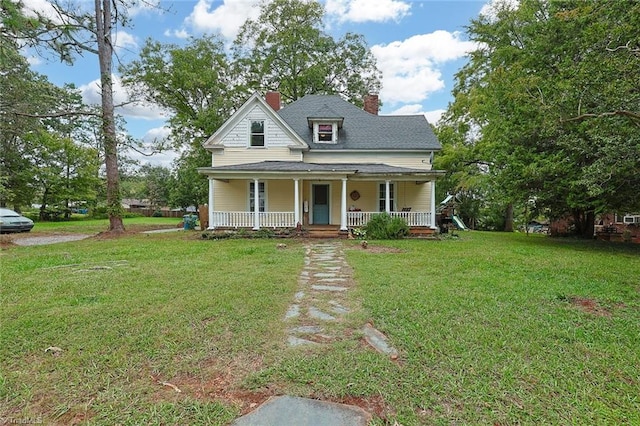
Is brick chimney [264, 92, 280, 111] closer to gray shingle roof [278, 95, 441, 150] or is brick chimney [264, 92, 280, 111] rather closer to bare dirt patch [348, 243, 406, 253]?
gray shingle roof [278, 95, 441, 150]

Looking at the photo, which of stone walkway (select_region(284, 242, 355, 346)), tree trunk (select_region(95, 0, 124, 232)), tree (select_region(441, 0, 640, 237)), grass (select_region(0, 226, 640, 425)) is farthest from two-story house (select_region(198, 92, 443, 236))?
grass (select_region(0, 226, 640, 425))

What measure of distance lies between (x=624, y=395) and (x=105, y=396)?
3.70 metres

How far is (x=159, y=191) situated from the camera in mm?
53281

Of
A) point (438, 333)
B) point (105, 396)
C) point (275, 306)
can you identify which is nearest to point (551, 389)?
point (438, 333)

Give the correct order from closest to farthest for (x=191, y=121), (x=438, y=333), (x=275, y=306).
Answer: (x=438, y=333) < (x=275, y=306) < (x=191, y=121)

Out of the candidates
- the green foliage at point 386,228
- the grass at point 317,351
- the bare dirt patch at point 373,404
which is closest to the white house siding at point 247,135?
the green foliage at point 386,228

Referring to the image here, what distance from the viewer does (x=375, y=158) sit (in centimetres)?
1578

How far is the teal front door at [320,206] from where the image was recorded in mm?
15473

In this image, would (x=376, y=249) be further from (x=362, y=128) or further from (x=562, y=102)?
(x=362, y=128)

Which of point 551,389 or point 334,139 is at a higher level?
point 334,139

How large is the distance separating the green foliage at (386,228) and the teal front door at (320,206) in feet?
10.5

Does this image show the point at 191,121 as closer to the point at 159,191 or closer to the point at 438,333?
the point at 438,333

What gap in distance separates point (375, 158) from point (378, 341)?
1344 centimetres

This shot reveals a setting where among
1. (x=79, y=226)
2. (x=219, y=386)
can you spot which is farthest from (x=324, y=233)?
(x=79, y=226)
